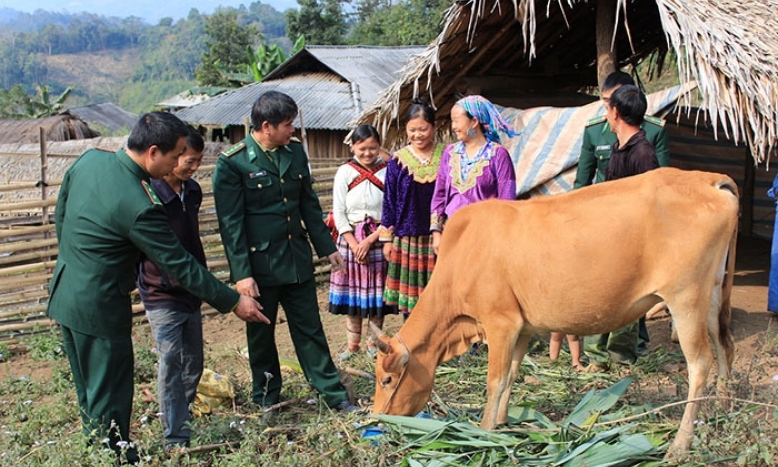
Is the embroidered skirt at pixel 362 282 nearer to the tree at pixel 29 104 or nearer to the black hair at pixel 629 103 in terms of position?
the black hair at pixel 629 103

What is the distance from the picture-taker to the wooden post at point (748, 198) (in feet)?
30.4

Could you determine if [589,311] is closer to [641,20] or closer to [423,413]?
[423,413]

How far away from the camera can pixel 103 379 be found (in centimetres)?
380

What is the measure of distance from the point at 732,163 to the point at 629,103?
5.23 meters

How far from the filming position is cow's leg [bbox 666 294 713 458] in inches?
153

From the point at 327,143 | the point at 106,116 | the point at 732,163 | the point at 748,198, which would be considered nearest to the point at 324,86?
the point at 327,143

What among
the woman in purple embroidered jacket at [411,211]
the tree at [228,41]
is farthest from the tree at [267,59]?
the woman in purple embroidered jacket at [411,211]

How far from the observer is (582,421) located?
13.9 ft

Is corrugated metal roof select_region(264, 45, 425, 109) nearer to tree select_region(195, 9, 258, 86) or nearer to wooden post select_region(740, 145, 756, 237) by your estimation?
wooden post select_region(740, 145, 756, 237)

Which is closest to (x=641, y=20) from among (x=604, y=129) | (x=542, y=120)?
(x=542, y=120)

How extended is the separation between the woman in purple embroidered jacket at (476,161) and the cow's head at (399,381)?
127cm

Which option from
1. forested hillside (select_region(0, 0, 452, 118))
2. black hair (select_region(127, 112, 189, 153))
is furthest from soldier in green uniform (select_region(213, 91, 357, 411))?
forested hillside (select_region(0, 0, 452, 118))

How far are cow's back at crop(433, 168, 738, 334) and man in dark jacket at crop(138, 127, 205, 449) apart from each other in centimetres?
157

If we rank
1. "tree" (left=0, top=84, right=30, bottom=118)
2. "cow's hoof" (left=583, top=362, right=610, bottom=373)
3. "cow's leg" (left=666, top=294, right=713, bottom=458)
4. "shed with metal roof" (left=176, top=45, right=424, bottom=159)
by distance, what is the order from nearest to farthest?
"cow's leg" (left=666, top=294, right=713, bottom=458), "cow's hoof" (left=583, top=362, right=610, bottom=373), "shed with metal roof" (left=176, top=45, right=424, bottom=159), "tree" (left=0, top=84, right=30, bottom=118)
